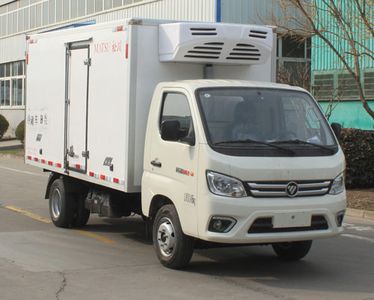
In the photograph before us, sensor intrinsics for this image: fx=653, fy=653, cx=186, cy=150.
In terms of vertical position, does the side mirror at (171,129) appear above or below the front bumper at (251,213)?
above

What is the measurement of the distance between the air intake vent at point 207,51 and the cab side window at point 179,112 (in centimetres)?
69

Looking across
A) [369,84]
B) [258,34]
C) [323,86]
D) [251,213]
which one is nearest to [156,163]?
[251,213]

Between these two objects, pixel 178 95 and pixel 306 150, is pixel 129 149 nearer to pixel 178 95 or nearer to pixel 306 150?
pixel 178 95

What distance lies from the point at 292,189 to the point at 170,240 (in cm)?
147

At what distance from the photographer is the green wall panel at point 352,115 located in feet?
65.8

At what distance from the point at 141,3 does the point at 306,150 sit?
2149cm

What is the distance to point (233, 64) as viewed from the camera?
8516 millimetres

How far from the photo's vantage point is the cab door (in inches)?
268

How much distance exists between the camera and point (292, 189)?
6781 mm

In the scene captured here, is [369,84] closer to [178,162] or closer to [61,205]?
[61,205]

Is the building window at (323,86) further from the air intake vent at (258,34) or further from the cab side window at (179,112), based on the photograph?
the cab side window at (179,112)

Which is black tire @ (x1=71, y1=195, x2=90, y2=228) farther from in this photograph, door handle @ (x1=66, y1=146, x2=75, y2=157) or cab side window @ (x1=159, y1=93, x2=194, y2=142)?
cab side window @ (x1=159, y1=93, x2=194, y2=142)

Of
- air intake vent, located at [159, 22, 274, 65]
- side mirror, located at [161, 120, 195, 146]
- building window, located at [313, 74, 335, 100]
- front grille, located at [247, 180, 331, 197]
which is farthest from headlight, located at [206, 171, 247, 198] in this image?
building window, located at [313, 74, 335, 100]

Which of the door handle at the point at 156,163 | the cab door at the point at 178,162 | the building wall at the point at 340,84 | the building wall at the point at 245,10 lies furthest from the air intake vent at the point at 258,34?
the building wall at the point at 245,10
